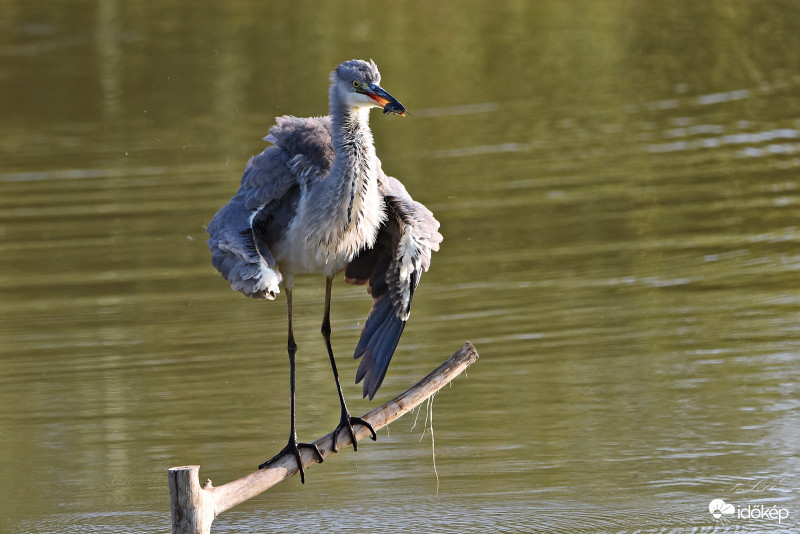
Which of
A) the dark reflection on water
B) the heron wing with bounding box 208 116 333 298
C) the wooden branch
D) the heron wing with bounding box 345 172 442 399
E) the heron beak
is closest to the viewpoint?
the wooden branch

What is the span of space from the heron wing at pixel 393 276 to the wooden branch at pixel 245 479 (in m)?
0.34

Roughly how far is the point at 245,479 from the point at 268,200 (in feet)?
4.98

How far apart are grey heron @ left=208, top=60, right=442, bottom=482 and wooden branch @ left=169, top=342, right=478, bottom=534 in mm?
69

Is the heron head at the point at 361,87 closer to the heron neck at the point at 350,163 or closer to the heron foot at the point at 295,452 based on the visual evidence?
the heron neck at the point at 350,163

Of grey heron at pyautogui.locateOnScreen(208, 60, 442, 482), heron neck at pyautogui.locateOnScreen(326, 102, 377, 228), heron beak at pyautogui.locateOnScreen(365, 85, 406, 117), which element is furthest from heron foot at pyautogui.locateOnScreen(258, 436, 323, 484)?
heron beak at pyautogui.locateOnScreen(365, 85, 406, 117)

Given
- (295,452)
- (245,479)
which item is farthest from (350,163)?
(245,479)

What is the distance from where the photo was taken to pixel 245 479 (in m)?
5.97

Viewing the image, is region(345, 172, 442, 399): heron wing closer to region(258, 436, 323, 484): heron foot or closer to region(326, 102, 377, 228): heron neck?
region(326, 102, 377, 228): heron neck

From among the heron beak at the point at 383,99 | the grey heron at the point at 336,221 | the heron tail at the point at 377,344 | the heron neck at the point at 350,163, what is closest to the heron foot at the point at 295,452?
the grey heron at the point at 336,221

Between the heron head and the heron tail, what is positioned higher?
the heron head

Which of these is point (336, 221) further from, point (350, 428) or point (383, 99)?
point (350, 428)

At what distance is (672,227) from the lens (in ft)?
42.4

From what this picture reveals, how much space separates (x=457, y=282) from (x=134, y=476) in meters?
4.24

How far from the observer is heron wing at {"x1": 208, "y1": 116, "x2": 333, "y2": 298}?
6.69m
